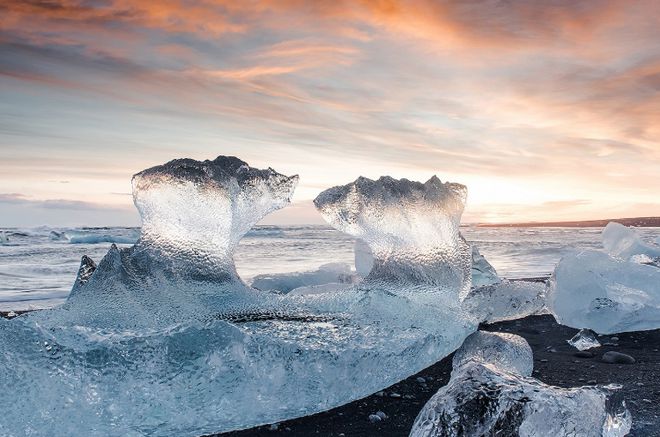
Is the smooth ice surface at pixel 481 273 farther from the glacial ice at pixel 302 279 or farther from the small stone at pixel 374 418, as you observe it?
the small stone at pixel 374 418

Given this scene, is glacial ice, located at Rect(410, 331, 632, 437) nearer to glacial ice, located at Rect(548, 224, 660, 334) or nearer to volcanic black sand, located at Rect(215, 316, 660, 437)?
volcanic black sand, located at Rect(215, 316, 660, 437)

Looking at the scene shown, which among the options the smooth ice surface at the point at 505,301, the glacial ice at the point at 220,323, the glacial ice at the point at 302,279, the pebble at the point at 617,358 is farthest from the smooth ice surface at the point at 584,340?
the glacial ice at the point at 302,279

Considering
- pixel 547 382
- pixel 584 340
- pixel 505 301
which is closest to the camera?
pixel 547 382

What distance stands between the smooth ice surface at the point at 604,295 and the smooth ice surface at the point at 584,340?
0.89ft

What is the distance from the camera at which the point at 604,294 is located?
378 centimetres

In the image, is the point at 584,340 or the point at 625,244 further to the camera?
the point at 625,244

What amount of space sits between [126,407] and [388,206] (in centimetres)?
187

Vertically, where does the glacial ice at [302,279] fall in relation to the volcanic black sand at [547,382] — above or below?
above

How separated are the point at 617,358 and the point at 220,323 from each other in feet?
7.51

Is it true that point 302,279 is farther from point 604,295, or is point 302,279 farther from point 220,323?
point 220,323

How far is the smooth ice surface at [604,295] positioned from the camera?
12.2 feet

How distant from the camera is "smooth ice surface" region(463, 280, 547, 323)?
4066 mm

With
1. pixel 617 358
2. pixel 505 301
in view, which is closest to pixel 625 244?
pixel 505 301

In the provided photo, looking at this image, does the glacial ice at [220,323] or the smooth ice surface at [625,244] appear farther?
the smooth ice surface at [625,244]
